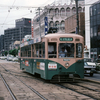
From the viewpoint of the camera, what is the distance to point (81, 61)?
13.1m

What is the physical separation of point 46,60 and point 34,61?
307cm

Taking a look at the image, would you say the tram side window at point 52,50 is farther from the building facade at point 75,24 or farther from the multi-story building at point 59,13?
the multi-story building at point 59,13

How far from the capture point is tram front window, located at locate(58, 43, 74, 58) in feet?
42.1

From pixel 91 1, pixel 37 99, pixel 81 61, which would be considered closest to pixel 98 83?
pixel 81 61

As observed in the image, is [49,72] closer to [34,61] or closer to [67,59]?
[67,59]

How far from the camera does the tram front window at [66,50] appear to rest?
12.8 metres

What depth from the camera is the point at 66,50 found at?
12844 mm

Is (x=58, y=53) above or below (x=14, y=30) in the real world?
below

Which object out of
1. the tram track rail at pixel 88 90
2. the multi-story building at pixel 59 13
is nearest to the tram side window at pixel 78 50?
the tram track rail at pixel 88 90

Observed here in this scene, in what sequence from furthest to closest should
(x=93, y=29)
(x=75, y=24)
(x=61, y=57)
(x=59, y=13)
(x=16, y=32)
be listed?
(x=16, y=32), (x=59, y=13), (x=75, y=24), (x=93, y=29), (x=61, y=57)

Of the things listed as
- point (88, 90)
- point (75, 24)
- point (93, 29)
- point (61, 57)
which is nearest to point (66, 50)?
point (61, 57)

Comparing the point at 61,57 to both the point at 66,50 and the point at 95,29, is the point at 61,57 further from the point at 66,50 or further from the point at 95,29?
the point at 95,29

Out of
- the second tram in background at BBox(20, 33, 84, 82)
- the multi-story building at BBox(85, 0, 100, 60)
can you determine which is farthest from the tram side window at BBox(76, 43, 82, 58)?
the multi-story building at BBox(85, 0, 100, 60)

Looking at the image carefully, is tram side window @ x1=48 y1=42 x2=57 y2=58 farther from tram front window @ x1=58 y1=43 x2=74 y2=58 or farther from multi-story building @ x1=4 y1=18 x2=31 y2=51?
multi-story building @ x1=4 y1=18 x2=31 y2=51
